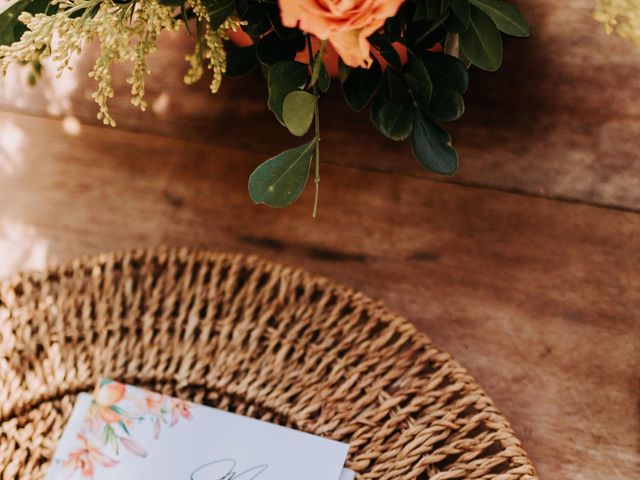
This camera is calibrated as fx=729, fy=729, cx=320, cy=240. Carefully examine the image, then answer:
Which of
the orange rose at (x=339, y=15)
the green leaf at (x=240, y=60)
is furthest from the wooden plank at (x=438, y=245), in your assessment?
the orange rose at (x=339, y=15)

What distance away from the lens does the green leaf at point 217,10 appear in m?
0.52

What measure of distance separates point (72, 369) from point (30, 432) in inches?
2.5

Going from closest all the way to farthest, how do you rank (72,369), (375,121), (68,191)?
(375,121)
(72,369)
(68,191)

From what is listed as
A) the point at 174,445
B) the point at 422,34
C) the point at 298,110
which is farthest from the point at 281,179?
the point at 174,445

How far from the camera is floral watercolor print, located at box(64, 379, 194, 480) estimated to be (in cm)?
63

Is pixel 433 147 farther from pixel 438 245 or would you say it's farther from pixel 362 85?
pixel 438 245

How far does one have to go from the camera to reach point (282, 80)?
0.54m

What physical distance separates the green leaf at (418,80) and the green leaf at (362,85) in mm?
25

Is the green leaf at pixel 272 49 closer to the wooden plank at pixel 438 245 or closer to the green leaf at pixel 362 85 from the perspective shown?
the green leaf at pixel 362 85

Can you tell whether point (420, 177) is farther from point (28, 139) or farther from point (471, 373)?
point (28, 139)

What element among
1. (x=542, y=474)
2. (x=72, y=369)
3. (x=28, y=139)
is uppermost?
(x=28, y=139)

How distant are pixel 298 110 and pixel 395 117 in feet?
0.26

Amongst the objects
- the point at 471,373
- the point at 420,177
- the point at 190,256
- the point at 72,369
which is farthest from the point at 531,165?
the point at 72,369

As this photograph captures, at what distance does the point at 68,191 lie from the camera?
78cm
